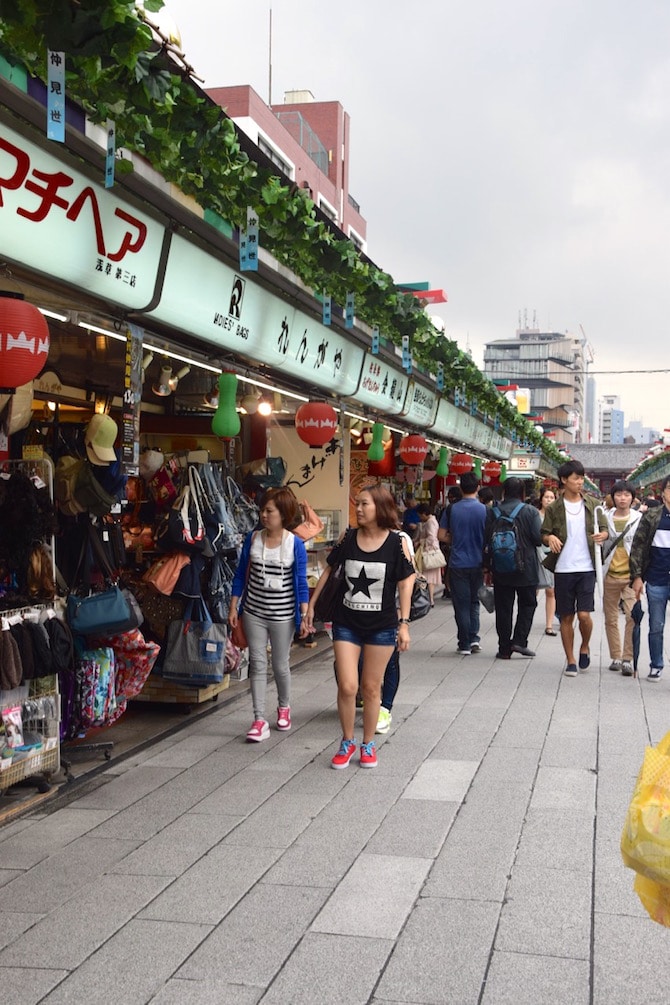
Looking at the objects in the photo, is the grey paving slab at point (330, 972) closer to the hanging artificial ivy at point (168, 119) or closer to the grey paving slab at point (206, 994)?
the grey paving slab at point (206, 994)

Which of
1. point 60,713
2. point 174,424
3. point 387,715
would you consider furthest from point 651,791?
point 174,424

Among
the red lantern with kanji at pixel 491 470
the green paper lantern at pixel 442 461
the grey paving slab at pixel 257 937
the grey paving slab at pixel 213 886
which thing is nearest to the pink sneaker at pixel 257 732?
the grey paving slab at pixel 213 886

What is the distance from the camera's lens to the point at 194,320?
586cm

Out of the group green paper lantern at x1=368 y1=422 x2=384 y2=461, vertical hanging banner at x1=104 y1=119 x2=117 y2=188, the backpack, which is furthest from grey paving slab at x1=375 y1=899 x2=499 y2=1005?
green paper lantern at x1=368 y1=422 x2=384 y2=461

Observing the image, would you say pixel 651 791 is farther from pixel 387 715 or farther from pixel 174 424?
pixel 174 424

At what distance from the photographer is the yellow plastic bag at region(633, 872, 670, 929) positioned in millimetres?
2744

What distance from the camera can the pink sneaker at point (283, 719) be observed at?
7027 mm

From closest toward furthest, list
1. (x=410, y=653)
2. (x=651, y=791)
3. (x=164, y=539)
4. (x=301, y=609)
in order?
1. (x=651, y=791)
2. (x=301, y=609)
3. (x=164, y=539)
4. (x=410, y=653)

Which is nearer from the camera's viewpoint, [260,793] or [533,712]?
[260,793]

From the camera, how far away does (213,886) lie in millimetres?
4172

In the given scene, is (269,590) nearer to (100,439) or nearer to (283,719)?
(283,719)

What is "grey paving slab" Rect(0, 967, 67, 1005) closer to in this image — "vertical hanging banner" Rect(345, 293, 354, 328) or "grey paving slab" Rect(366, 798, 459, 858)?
"grey paving slab" Rect(366, 798, 459, 858)

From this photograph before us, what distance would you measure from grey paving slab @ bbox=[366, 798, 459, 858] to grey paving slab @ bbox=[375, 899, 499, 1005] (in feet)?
2.05

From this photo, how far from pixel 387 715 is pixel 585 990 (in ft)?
12.6
